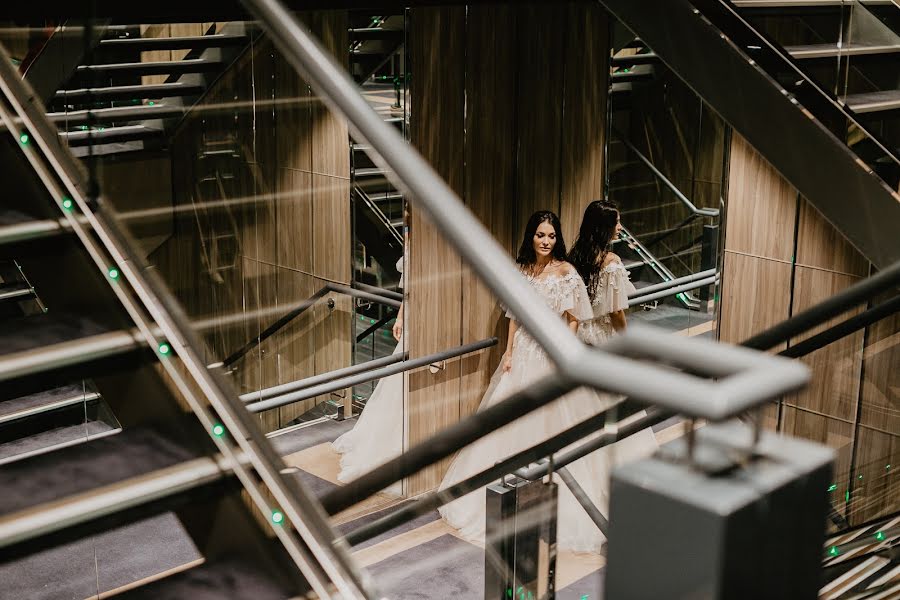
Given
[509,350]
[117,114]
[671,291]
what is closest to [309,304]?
[509,350]

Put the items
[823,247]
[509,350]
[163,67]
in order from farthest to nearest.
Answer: [509,350] < [823,247] < [163,67]

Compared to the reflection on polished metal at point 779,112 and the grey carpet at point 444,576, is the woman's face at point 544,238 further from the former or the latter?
the grey carpet at point 444,576

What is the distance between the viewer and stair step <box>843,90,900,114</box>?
3672mm

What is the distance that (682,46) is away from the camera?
154 inches

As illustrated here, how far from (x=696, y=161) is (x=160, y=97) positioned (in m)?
3.32

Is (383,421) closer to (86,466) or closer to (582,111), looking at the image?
(582,111)

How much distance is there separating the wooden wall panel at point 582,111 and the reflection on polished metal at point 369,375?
897 millimetres

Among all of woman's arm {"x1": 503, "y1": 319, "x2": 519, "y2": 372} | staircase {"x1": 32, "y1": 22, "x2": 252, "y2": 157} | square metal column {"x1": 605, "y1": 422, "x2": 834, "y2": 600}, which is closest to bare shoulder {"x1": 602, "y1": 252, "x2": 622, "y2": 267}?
woman's arm {"x1": 503, "y1": 319, "x2": 519, "y2": 372}

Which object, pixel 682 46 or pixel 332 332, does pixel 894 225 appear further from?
pixel 332 332

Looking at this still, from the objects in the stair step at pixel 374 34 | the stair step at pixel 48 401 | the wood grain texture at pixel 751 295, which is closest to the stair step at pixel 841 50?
the wood grain texture at pixel 751 295

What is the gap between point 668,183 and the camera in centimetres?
593

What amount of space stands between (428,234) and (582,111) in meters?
1.34

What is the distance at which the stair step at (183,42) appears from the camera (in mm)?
3484

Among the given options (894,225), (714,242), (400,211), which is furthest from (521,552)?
(714,242)
